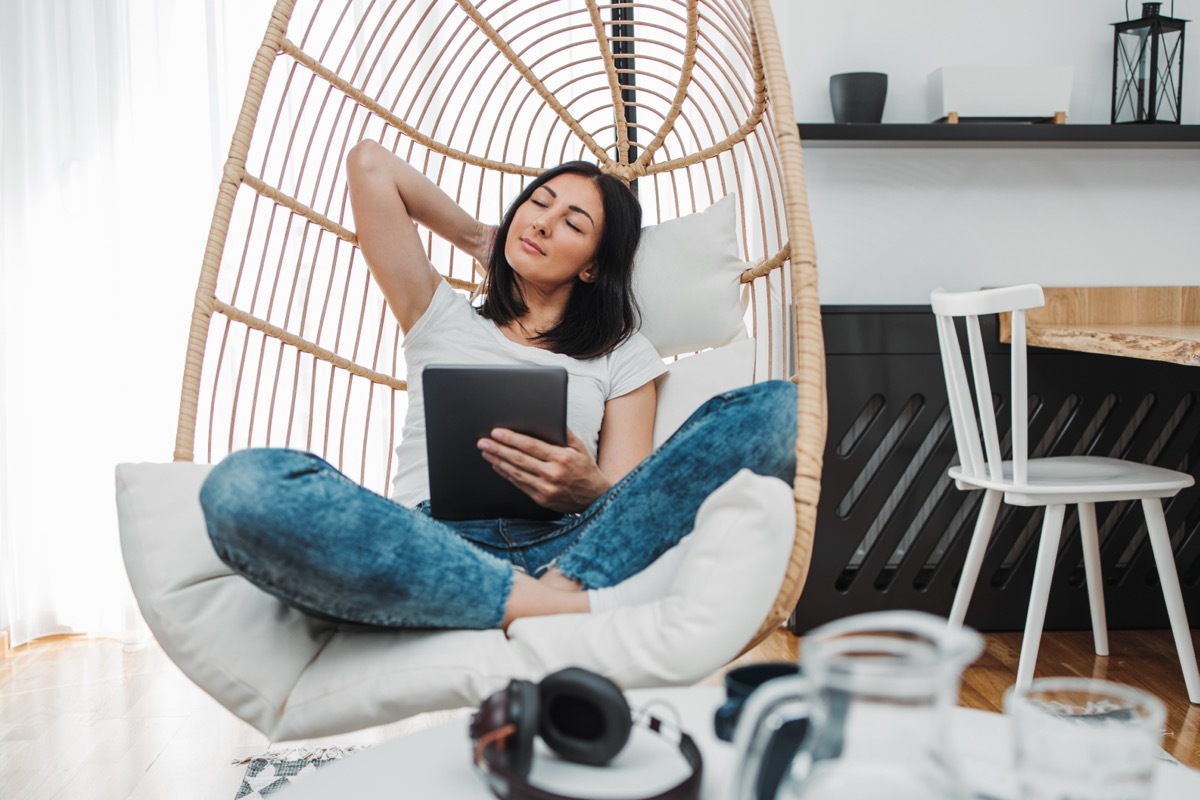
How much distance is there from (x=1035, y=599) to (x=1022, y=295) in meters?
0.57

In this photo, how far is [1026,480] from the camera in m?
1.83

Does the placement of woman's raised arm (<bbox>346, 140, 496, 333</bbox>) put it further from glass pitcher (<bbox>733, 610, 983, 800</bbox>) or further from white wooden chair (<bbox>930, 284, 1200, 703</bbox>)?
glass pitcher (<bbox>733, 610, 983, 800</bbox>)

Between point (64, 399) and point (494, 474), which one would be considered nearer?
point (494, 474)

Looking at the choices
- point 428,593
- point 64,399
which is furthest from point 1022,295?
point 64,399

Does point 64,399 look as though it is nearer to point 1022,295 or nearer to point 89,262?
point 89,262

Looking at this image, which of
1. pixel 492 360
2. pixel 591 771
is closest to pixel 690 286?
pixel 492 360

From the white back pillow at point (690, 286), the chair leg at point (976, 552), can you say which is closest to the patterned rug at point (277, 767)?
the white back pillow at point (690, 286)

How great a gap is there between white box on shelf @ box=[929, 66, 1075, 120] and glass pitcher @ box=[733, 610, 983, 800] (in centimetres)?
199

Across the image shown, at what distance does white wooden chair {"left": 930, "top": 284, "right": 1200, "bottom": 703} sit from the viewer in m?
1.78

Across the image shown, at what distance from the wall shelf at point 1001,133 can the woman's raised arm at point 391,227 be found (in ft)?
3.23

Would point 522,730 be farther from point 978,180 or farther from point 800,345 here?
point 978,180

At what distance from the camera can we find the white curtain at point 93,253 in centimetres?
226

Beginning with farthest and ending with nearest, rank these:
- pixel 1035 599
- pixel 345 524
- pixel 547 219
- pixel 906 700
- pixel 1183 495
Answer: pixel 1183 495 → pixel 1035 599 → pixel 547 219 → pixel 345 524 → pixel 906 700

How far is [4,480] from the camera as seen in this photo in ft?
7.50
